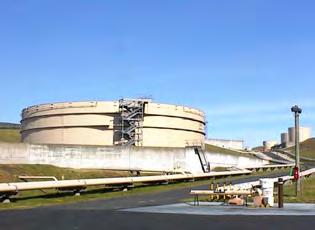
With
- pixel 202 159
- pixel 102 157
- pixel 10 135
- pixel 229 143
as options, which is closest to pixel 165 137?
pixel 202 159

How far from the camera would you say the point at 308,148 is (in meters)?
174

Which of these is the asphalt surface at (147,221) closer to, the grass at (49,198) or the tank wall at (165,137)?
the grass at (49,198)

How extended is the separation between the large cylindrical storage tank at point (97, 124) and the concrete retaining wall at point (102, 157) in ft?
46.0

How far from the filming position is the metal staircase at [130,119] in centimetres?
8538

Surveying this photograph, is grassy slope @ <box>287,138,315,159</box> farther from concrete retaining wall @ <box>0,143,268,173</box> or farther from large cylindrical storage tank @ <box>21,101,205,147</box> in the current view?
concrete retaining wall @ <box>0,143,268,173</box>

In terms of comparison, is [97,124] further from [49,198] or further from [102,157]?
[49,198]

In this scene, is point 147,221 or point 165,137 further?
point 165,137

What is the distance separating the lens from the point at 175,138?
91000mm

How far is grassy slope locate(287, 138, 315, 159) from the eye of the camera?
528 ft

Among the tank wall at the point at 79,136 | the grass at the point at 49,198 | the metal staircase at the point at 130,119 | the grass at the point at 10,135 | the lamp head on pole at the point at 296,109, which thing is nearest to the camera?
the grass at the point at 49,198

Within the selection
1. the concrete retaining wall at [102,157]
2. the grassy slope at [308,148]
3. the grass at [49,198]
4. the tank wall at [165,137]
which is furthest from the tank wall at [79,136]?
the grassy slope at [308,148]

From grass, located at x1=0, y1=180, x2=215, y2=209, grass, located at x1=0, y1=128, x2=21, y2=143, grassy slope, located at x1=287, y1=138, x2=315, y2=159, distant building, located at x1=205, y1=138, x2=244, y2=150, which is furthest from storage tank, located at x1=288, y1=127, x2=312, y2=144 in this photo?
grass, located at x1=0, y1=180, x2=215, y2=209

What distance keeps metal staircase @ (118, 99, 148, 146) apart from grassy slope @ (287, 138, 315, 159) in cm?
8401

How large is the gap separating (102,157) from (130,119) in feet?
66.6
